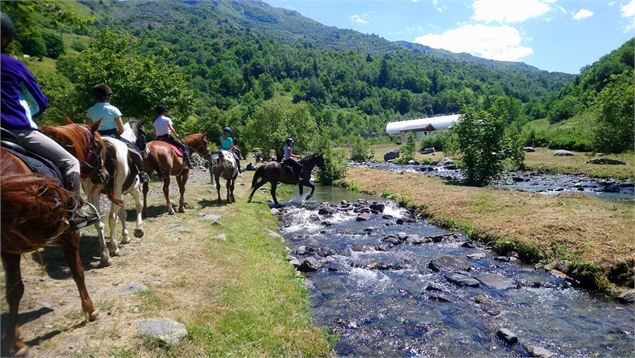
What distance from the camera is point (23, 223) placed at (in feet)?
16.8

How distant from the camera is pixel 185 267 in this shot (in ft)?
33.3

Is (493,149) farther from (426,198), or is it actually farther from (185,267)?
(185,267)

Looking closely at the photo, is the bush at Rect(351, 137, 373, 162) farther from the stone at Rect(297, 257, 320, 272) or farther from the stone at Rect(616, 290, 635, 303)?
the stone at Rect(616, 290, 635, 303)

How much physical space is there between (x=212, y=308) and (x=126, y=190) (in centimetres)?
526

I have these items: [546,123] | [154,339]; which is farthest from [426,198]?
[546,123]

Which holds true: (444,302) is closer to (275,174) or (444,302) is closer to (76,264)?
(76,264)

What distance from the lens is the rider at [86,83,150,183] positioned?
9945 millimetres

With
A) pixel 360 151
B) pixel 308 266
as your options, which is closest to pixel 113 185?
pixel 308 266

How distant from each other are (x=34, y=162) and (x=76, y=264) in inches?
70.4

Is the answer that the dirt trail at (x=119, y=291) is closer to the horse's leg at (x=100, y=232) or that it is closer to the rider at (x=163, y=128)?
the horse's leg at (x=100, y=232)

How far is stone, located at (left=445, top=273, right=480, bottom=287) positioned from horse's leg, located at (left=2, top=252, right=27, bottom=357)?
11.2 m

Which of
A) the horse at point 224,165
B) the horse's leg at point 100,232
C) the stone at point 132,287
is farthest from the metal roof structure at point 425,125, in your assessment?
the stone at point 132,287

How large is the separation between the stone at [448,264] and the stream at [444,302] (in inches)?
1.4

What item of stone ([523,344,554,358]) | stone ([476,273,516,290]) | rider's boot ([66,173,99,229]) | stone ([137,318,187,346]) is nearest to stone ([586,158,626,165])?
stone ([476,273,516,290])
